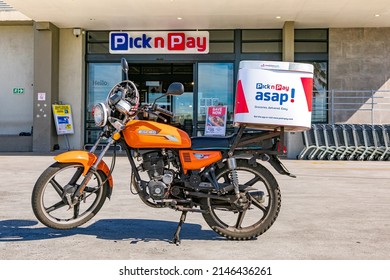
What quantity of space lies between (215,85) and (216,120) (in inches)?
54.4

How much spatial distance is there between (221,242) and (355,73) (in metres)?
12.7

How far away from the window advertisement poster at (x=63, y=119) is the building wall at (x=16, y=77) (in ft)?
5.14

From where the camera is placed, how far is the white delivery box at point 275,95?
3.34 metres

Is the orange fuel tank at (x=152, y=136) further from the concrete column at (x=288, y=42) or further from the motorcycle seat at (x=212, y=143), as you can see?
the concrete column at (x=288, y=42)

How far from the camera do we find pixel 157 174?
3463 millimetres

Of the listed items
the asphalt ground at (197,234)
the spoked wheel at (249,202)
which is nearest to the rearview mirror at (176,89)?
the spoked wheel at (249,202)

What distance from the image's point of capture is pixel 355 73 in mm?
14547

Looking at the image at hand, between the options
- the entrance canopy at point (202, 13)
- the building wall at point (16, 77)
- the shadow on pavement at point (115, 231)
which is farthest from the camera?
the building wall at point (16, 77)

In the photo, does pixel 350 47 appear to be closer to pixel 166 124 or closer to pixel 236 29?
pixel 236 29

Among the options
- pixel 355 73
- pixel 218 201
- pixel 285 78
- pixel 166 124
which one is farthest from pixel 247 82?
pixel 355 73

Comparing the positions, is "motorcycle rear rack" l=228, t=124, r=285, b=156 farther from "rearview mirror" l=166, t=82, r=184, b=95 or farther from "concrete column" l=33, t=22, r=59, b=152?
"concrete column" l=33, t=22, r=59, b=152

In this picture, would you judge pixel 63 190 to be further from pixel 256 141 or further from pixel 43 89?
pixel 43 89

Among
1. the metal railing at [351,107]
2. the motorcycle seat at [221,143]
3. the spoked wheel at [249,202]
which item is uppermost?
the metal railing at [351,107]
